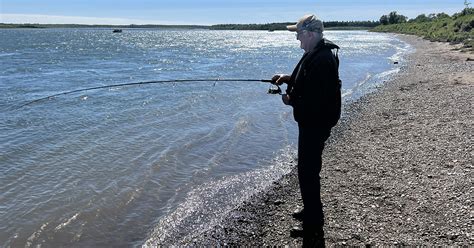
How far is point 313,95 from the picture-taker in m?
5.41

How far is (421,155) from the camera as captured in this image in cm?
995

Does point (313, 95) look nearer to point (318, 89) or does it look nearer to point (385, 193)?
point (318, 89)

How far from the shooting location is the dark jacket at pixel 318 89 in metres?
5.37

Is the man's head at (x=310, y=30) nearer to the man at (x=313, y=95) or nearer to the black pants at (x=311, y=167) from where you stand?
the man at (x=313, y=95)

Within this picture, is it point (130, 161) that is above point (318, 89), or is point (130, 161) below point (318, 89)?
below

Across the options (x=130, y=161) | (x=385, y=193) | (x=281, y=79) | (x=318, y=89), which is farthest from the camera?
(x=130, y=161)

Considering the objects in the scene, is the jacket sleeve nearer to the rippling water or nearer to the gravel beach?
the gravel beach

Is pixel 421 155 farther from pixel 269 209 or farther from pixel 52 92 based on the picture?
pixel 52 92

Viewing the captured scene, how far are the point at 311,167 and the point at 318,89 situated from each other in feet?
3.60

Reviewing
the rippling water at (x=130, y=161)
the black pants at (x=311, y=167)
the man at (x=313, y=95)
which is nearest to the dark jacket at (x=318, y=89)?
the man at (x=313, y=95)

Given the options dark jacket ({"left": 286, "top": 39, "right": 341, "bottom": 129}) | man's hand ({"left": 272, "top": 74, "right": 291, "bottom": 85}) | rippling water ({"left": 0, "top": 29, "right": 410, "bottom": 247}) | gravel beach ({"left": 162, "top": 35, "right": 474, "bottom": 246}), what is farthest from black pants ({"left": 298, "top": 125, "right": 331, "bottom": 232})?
rippling water ({"left": 0, "top": 29, "right": 410, "bottom": 247})

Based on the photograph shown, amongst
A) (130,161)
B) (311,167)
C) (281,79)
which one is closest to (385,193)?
(311,167)

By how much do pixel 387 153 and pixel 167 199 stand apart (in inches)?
210

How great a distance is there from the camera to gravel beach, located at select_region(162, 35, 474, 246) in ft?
20.9
